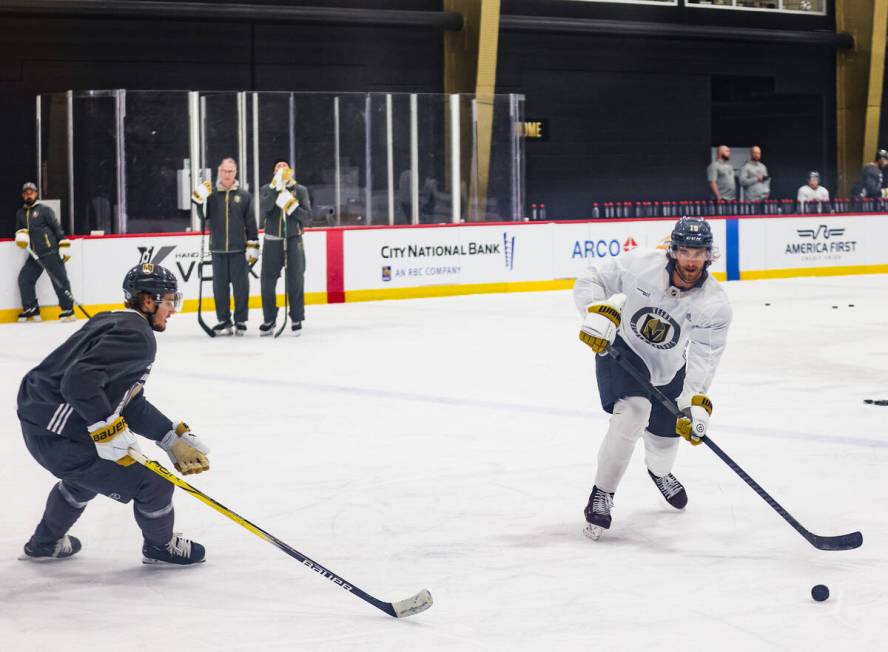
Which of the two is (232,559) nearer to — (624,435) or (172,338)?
(624,435)

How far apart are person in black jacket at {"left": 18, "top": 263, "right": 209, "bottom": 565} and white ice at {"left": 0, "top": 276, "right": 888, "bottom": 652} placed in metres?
0.22

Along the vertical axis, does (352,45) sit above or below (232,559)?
above

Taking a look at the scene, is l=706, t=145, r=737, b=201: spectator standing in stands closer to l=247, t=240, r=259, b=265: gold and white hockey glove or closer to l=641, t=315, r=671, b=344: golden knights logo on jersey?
l=247, t=240, r=259, b=265: gold and white hockey glove

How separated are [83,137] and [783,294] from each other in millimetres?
8746

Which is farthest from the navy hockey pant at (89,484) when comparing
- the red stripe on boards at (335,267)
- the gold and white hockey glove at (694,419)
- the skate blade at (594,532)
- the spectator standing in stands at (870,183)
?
the spectator standing in stands at (870,183)

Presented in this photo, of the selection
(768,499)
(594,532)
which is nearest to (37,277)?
(594,532)

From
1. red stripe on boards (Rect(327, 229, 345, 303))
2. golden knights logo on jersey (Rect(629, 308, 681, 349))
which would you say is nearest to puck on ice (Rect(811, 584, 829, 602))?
golden knights logo on jersey (Rect(629, 308, 681, 349))

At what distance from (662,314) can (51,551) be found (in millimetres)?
2409

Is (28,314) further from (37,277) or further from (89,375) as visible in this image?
(89,375)

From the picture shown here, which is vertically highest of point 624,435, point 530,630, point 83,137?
point 83,137

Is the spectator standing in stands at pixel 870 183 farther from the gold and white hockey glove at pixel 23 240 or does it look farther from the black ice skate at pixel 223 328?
the gold and white hockey glove at pixel 23 240

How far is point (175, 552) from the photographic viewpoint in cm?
488

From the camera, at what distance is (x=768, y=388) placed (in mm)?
9398

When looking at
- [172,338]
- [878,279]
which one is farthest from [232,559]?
[878,279]
